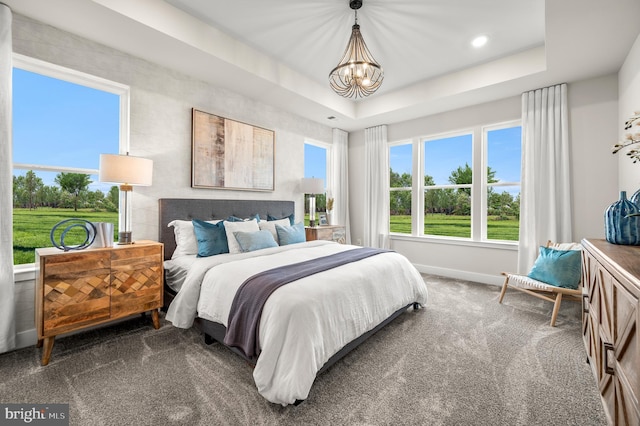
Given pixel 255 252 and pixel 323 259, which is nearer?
pixel 323 259

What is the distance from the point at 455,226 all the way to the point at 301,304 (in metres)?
3.87

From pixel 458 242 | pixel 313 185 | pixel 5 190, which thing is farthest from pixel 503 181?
pixel 5 190

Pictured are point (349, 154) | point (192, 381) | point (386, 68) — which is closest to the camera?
point (192, 381)

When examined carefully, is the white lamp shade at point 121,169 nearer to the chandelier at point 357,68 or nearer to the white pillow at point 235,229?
the white pillow at point 235,229

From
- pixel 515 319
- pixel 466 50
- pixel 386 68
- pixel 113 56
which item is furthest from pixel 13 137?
pixel 515 319

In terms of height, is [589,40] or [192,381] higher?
[589,40]

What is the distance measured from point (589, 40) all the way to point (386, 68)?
2.03 meters

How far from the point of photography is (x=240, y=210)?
3.84 metres

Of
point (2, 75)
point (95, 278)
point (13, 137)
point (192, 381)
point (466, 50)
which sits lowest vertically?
point (192, 381)

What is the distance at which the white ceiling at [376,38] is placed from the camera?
2.38m

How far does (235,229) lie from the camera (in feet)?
10.1

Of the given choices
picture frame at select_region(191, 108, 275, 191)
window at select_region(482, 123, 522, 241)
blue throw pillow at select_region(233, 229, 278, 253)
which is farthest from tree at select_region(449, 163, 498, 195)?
blue throw pillow at select_region(233, 229, 278, 253)

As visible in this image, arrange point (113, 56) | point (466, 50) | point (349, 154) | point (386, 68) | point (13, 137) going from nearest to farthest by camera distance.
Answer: point (13, 137) → point (113, 56) → point (466, 50) → point (386, 68) → point (349, 154)

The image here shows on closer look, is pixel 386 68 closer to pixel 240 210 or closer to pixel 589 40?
pixel 589 40
